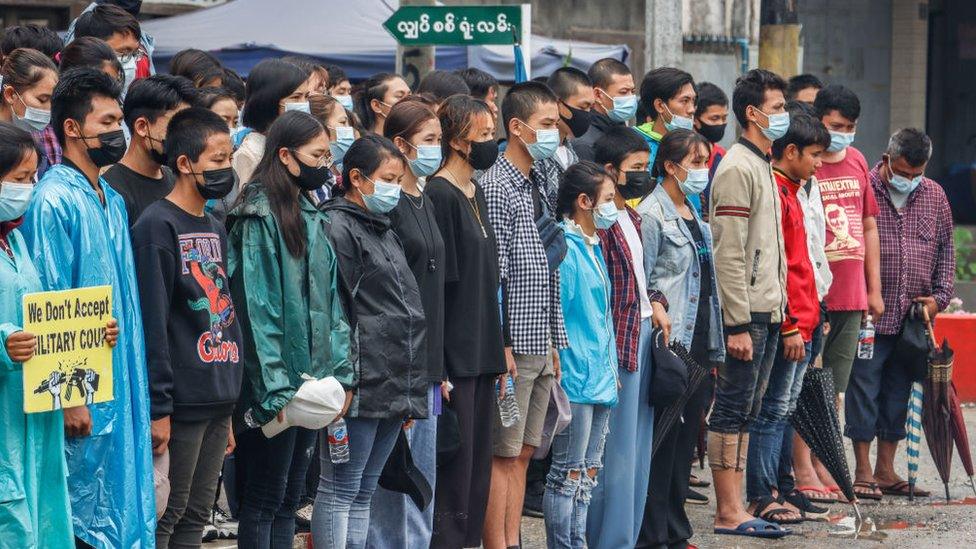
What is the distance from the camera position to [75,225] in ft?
17.8

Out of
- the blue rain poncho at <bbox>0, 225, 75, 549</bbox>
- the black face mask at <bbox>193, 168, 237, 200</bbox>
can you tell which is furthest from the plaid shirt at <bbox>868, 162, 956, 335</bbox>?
the blue rain poncho at <bbox>0, 225, 75, 549</bbox>

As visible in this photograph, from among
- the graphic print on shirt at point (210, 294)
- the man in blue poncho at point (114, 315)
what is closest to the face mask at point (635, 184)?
the graphic print on shirt at point (210, 294)

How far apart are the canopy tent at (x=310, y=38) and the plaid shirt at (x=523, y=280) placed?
5880mm

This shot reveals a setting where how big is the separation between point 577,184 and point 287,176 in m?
1.64

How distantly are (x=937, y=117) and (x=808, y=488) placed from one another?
1168cm

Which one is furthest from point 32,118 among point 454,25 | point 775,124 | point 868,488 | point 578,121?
point 868,488

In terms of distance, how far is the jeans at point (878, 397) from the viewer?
10.2m

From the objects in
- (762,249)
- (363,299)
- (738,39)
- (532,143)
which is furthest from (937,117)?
(363,299)

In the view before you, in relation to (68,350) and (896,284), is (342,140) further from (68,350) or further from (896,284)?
(896,284)

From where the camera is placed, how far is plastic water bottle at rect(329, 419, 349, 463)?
6.16m

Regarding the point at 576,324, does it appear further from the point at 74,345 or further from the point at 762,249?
the point at 74,345

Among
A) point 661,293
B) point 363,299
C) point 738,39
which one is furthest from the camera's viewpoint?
point 738,39

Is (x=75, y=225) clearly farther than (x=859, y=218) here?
No

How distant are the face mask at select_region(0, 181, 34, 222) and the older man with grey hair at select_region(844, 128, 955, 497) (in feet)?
20.5
